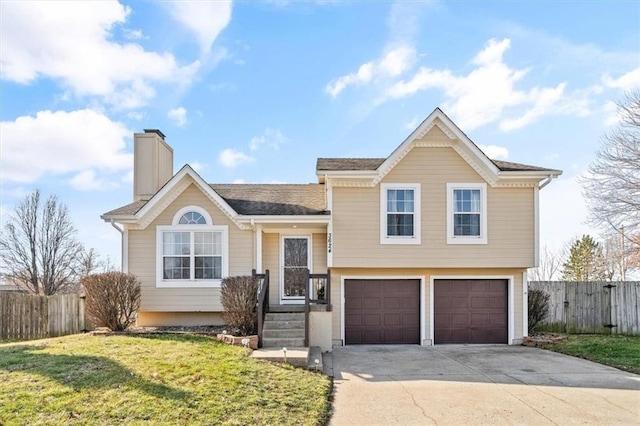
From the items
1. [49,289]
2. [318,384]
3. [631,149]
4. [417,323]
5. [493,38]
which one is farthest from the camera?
[49,289]

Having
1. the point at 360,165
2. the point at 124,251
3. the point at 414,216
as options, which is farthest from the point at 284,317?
the point at 124,251

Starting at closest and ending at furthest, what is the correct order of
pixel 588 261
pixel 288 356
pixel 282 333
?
pixel 288 356 < pixel 282 333 < pixel 588 261

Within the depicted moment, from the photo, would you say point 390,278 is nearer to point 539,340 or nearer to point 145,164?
point 539,340

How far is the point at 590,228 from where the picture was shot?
78.8 feet

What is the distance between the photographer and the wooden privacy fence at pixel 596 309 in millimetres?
15789

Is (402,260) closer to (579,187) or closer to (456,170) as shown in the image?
(456,170)

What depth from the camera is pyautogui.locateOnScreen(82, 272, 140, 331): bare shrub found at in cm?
1181

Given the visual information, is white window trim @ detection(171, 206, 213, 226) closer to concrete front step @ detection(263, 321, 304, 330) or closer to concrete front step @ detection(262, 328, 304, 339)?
concrete front step @ detection(263, 321, 304, 330)

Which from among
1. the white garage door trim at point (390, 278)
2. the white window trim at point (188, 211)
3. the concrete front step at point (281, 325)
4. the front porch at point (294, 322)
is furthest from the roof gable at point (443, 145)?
the concrete front step at point (281, 325)

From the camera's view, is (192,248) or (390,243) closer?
(390,243)

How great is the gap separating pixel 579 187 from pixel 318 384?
72.3ft

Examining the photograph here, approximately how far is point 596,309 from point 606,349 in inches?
174

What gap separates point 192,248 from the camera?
13.4 meters

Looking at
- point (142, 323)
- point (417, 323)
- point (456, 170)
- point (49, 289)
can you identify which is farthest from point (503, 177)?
point (49, 289)
